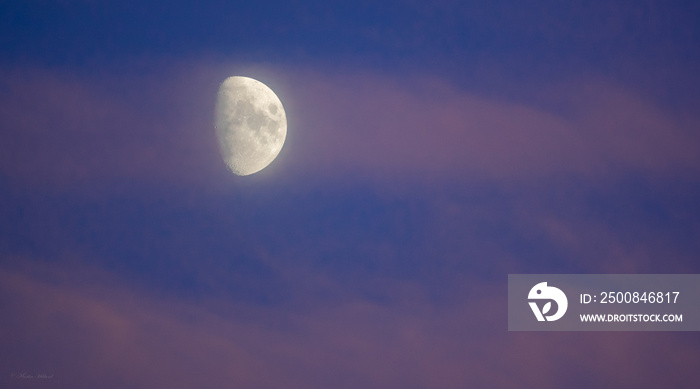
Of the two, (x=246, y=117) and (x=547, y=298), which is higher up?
(x=246, y=117)

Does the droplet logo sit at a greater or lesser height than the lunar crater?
lesser

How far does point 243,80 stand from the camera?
16328 mm

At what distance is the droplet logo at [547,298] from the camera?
15.5 meters

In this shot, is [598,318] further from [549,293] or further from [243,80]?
[243,80]

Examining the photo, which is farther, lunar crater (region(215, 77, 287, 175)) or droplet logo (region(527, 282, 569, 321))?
lunar crater (region(215, 77, 287, 175))

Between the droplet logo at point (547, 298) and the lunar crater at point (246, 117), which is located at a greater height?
the lunar crater at point (246, 117)

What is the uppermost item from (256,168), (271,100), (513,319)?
(271,100)

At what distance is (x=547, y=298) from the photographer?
1566 cm

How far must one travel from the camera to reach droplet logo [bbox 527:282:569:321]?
15.5 m

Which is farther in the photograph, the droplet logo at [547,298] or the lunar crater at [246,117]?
the lunar crater at [246,117]

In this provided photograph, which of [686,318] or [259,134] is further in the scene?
[259,134]

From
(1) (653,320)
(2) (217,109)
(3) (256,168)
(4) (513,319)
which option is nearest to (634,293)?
(1) (653,320)

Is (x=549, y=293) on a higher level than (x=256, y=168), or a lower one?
lower

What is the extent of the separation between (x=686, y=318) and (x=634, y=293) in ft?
3.21
